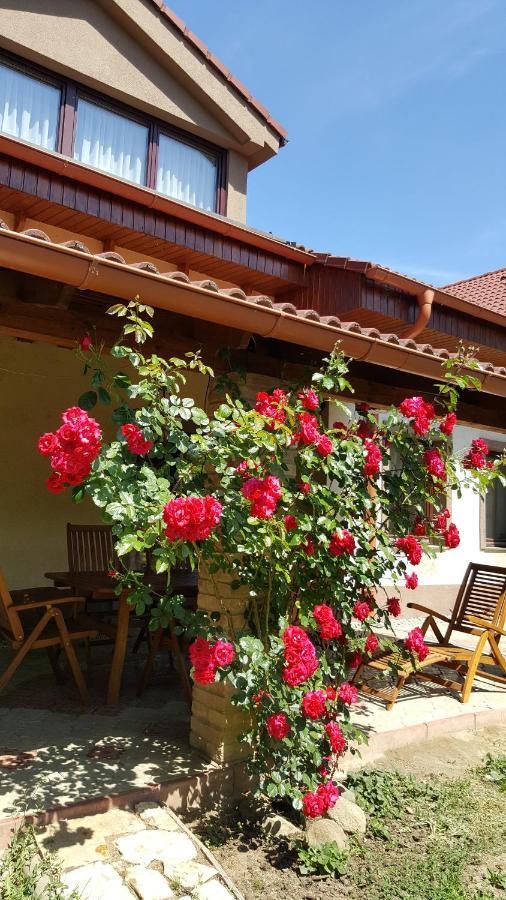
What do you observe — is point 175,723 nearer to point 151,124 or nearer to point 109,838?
point 109,838

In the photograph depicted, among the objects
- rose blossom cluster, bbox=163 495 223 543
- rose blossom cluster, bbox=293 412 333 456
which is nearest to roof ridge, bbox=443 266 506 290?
rose blossom cluster, bbox=293 412 333 456

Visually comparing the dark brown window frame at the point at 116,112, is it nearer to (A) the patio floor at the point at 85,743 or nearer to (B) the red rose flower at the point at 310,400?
(B) the red rose flower at the point at 310,400

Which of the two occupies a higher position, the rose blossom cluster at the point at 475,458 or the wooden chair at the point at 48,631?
the rose blossom cluster at the point at 475,458

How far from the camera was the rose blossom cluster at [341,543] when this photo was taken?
3000mm

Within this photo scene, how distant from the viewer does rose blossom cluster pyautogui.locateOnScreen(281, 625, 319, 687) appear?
2609 mm

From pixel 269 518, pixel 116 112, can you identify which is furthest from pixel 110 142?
pixel 269 518

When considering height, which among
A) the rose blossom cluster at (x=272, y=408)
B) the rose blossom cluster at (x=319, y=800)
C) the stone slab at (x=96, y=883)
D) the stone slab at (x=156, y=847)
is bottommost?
the stone slab at (x=156, y=847)

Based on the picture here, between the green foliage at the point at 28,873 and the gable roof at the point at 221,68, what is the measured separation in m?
8.05

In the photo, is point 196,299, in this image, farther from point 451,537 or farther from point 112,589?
point 112,589

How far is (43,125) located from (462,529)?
7.31m

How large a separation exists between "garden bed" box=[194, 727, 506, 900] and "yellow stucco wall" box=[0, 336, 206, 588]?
4316 mm

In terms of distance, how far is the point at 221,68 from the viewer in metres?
7.82

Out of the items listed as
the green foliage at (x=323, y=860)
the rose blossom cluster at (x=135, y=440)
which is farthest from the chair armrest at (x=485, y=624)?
the rose blossom cluster at (x=135, y=440)

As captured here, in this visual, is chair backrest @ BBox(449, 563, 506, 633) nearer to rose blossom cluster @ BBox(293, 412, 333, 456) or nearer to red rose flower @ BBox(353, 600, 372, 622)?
red rose flower @ BBox(353, 600, 372, 622)
